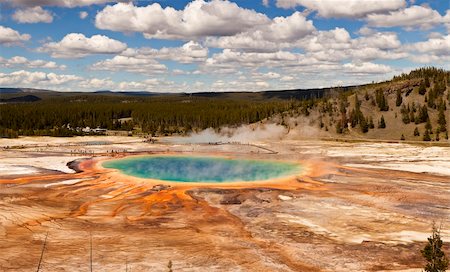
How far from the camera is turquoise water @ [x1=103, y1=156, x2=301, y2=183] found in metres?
46.8

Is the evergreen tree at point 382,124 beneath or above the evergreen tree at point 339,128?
above

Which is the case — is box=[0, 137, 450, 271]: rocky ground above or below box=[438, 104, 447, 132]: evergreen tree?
below

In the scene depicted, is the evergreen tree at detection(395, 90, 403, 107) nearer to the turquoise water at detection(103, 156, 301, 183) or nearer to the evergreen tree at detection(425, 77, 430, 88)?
the evergreen tree at detection(425, 77, 430, 88)

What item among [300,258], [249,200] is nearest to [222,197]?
[249,200]

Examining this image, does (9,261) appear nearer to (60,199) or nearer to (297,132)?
(60,199)

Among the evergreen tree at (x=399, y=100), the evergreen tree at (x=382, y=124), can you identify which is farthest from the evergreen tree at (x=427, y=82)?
the evergreen tree at (x=382, y=124)

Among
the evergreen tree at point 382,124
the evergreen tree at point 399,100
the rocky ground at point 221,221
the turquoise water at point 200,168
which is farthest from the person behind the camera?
the evergreen tree at point 399,100

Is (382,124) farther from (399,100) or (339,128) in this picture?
(399,100)

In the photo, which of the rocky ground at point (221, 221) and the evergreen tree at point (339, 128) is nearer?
the rocky ground at point (221, 221)

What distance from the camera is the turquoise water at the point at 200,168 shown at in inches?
1842

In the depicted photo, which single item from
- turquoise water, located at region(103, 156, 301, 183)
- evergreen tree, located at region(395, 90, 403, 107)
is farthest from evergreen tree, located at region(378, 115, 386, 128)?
turquoise water, located at region(103, 156, 301, 183)

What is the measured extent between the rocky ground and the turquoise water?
12.2 ft

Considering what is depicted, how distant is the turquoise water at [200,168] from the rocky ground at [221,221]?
372cm

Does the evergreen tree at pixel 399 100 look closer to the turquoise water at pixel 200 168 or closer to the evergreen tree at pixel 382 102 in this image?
the evergreen tree at pixel 382 102
